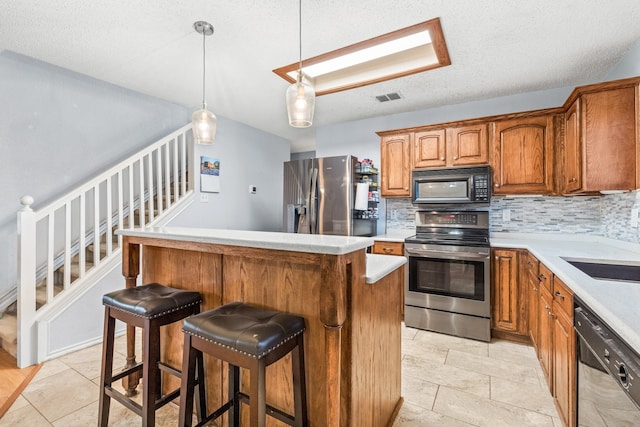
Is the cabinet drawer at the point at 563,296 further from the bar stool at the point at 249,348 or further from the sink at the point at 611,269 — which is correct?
the bar stool at the point at 249,348

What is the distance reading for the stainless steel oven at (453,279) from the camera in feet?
9.53

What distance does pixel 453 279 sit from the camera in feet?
9.93

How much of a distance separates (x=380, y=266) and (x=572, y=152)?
7.34 ft

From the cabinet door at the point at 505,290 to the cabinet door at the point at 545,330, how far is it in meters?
0.50

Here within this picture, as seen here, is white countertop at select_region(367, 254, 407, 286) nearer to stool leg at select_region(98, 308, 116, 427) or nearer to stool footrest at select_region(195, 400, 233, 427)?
stool footrest at select_region(195, 400, 233, 427)

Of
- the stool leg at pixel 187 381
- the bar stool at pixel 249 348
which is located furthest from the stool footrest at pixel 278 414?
the stool leg at pixel 187 381

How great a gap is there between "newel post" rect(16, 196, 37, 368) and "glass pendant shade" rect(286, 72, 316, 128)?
2252 mm

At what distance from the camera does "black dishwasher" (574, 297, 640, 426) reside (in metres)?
0.89

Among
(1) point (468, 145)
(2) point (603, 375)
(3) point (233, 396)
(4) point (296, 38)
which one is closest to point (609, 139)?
(1) point (468, 145)

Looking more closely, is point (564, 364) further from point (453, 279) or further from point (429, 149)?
point (429, 149)

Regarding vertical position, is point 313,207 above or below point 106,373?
above

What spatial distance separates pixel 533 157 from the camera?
2.98 metres

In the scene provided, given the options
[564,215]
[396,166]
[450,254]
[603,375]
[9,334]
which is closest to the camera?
[603,375]

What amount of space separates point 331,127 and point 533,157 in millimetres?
2642
